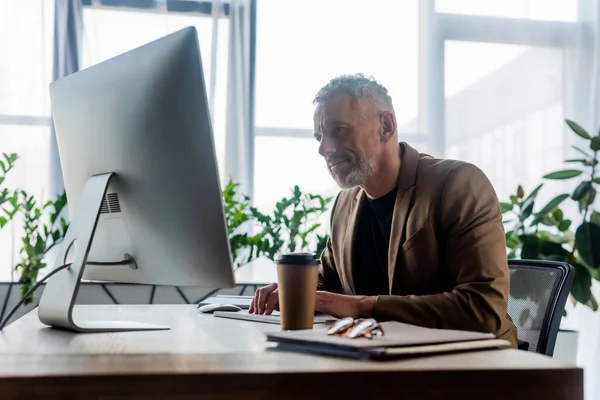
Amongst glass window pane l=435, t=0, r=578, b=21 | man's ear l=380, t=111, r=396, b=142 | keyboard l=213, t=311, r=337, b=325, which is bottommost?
keyboard l=213, t=311, r=337, b=325

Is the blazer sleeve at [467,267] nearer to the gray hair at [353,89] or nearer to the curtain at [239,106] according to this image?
the gray hair at [353,89]

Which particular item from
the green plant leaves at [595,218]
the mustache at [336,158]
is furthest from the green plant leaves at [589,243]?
the mustache at [336,158]

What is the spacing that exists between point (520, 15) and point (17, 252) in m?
2.92

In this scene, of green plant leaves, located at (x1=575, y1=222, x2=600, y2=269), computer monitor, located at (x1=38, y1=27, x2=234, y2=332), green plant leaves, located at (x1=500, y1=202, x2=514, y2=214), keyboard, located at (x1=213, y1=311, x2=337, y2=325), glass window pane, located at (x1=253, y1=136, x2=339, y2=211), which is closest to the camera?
computer monitor, located at (x1=38, y1=27, x2=234, y2=332)

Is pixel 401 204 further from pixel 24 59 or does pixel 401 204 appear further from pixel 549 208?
pixel 24 59

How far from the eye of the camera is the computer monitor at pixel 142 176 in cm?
110

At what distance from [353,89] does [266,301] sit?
67cm

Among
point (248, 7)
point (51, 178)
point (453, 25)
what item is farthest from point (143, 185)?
point (453, 25)

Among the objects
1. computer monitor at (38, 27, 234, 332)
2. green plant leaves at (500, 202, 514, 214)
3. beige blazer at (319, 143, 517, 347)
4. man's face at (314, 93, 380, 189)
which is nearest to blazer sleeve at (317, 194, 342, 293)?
beige blazer at (319, 143, 517, 347)

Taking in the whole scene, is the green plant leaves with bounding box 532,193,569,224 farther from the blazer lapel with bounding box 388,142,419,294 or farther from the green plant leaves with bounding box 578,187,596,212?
the blazer lapel with bounding box 388,142,419,294

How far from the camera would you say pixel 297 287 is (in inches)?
45.9

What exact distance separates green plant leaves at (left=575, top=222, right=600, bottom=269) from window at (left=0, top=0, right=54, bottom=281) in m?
2.48

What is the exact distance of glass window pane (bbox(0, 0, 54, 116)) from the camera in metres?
3.36

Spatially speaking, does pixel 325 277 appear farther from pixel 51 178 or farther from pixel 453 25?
pixel 453 25
